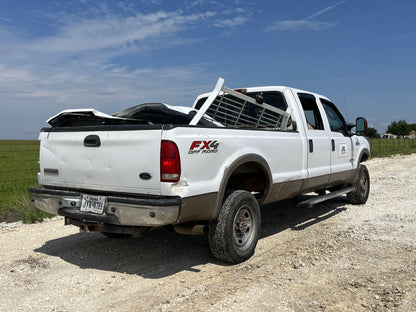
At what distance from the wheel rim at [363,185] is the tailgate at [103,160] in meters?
5.49

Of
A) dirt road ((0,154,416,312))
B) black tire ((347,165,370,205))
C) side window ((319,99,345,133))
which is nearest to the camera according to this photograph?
dirt road ((0,154,416,312))

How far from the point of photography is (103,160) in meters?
4.09

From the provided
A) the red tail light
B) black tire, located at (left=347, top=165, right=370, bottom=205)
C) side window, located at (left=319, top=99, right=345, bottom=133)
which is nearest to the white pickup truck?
the red tail light

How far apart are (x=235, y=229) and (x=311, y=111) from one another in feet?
9.46

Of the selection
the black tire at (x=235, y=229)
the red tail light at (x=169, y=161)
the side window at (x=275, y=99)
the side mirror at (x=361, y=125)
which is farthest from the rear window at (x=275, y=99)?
the red tail light at (x=169, y=161)

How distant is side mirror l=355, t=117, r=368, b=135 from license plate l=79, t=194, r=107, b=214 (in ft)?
17.6

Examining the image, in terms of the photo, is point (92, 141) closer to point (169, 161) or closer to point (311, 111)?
point (169, 161)

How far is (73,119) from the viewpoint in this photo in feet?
16.0

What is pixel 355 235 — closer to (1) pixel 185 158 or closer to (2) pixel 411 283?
(2) pixel 411 283

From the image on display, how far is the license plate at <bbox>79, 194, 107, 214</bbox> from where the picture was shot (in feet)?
13.4

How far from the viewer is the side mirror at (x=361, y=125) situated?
749 centimetres

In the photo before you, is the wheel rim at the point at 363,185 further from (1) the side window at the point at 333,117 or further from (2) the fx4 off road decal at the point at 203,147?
(2) the fx4 off road decal at the point at 203,147

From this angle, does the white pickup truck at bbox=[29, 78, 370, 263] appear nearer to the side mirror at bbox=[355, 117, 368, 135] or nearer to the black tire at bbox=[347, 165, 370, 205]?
the side mirror at bbox=[355, 117, 368, 135]

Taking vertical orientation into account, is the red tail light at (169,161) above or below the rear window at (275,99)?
below
